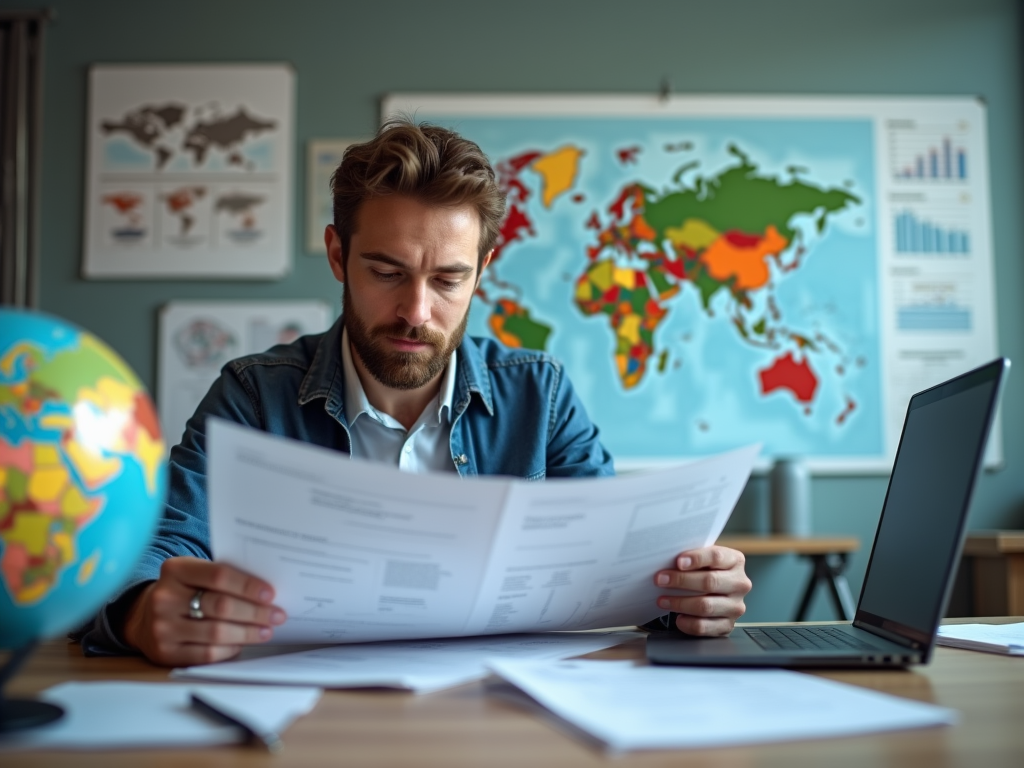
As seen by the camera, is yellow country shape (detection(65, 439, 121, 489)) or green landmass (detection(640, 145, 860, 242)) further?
A: green landmass (detection(640, 145, 860, 242))

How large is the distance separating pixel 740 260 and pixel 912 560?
226 centimetres

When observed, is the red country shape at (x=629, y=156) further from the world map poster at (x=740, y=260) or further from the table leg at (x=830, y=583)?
the table leg at (x=830, y=583)

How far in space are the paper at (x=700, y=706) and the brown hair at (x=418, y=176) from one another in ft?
2.63

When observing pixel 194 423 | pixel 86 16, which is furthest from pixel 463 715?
pixel 86 16

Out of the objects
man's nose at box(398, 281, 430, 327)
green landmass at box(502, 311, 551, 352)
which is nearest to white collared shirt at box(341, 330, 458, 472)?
man's nose at box(398, 281, 430, 327)

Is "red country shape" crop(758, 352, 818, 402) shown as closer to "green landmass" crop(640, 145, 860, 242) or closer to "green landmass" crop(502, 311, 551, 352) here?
"green landmass" crop(640, 145, 860, 242)

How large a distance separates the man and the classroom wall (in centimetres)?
161

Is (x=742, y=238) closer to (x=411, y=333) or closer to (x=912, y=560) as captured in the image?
(x=411, y=333)

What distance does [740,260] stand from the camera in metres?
3.02

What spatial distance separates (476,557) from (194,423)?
638 mm

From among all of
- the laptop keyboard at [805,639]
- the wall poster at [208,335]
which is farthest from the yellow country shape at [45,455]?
the wall poster at [208,335]

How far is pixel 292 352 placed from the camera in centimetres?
146

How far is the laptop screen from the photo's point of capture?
2.50ft

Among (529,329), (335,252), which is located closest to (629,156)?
(529,329)
